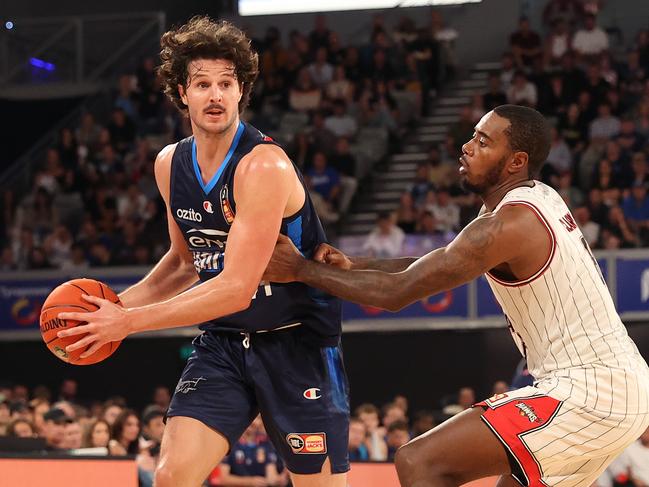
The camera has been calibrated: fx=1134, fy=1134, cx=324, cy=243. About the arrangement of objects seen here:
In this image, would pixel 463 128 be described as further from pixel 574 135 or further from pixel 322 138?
pixel 322 138

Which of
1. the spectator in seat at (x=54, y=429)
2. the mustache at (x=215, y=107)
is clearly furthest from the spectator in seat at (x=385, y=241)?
the mustache at (x=215, y=107)

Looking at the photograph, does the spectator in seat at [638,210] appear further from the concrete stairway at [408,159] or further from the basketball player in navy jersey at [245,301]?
the basketball player in navy jersey at [245,301]

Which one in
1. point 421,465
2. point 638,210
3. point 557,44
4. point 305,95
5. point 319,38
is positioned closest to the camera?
point 421,465

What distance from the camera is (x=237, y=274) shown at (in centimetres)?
465

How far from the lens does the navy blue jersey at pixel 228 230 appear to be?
4957 millimetres

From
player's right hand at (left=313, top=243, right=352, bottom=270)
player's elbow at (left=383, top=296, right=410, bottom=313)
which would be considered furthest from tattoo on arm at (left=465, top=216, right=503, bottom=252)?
player's right hand at (left=313, top=243, right=352, bottom=270)

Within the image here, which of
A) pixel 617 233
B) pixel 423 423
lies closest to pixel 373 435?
pixel 423 423

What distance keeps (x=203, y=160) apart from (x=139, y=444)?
18.1 ft

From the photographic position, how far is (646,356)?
13.9 metres

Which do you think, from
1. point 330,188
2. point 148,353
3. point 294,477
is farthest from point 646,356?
point 294,477

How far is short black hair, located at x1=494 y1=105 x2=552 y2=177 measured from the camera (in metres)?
4.81

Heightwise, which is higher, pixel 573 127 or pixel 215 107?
pixel 215 107

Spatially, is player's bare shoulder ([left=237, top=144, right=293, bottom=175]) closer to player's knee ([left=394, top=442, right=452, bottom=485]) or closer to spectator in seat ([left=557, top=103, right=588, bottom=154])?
player's knee ([left=394, top=442, right=452, bottom=485])

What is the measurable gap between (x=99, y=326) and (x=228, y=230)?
2.77 feet
